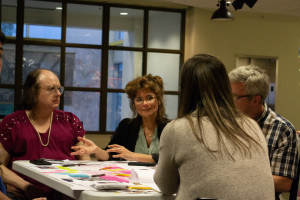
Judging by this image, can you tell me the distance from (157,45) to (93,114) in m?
2.08

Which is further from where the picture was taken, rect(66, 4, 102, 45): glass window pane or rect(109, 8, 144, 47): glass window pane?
rect(109, 8, 144, 47): glass window pane

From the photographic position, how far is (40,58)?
31.1 feet

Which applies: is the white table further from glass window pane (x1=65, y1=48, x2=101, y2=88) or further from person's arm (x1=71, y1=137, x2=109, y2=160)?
glass window pane (x1=65, y1=48, x2=101, y2=88)

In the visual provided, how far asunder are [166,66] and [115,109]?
150 cm

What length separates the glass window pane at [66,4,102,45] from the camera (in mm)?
9617

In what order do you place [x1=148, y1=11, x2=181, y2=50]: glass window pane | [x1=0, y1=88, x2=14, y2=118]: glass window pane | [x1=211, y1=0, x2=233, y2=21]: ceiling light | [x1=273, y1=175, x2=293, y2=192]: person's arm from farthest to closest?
[x1=148, y1=11, x2=181, y2=50]: glass window pane → [x1=0, y1=88, x2=14, y2=118]: glass window pane → [x1=211, y1=0, x2=233, y2=21]: ceiling light → [x1=273, y1=175, x2=293, y2=192]: person's arm

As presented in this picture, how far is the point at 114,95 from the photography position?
995 cm

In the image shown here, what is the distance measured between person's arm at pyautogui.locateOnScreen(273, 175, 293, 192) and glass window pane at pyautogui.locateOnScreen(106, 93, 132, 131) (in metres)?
7.47

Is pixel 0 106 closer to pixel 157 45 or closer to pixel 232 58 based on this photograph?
pixel 157 45

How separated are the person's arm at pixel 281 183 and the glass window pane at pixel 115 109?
7.47 metres

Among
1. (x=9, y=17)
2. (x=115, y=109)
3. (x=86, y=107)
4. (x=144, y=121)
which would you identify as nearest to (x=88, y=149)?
(x=144, y=121)

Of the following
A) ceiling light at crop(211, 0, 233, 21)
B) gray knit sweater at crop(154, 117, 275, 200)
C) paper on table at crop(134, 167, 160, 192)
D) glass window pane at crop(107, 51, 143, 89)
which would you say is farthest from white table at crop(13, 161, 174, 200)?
glass window pane at crop(107, 51, 143, 89)

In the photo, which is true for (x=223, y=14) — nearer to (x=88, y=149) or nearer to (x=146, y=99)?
(x=146, y=99)

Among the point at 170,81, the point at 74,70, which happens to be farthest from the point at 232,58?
the point at 74,70
